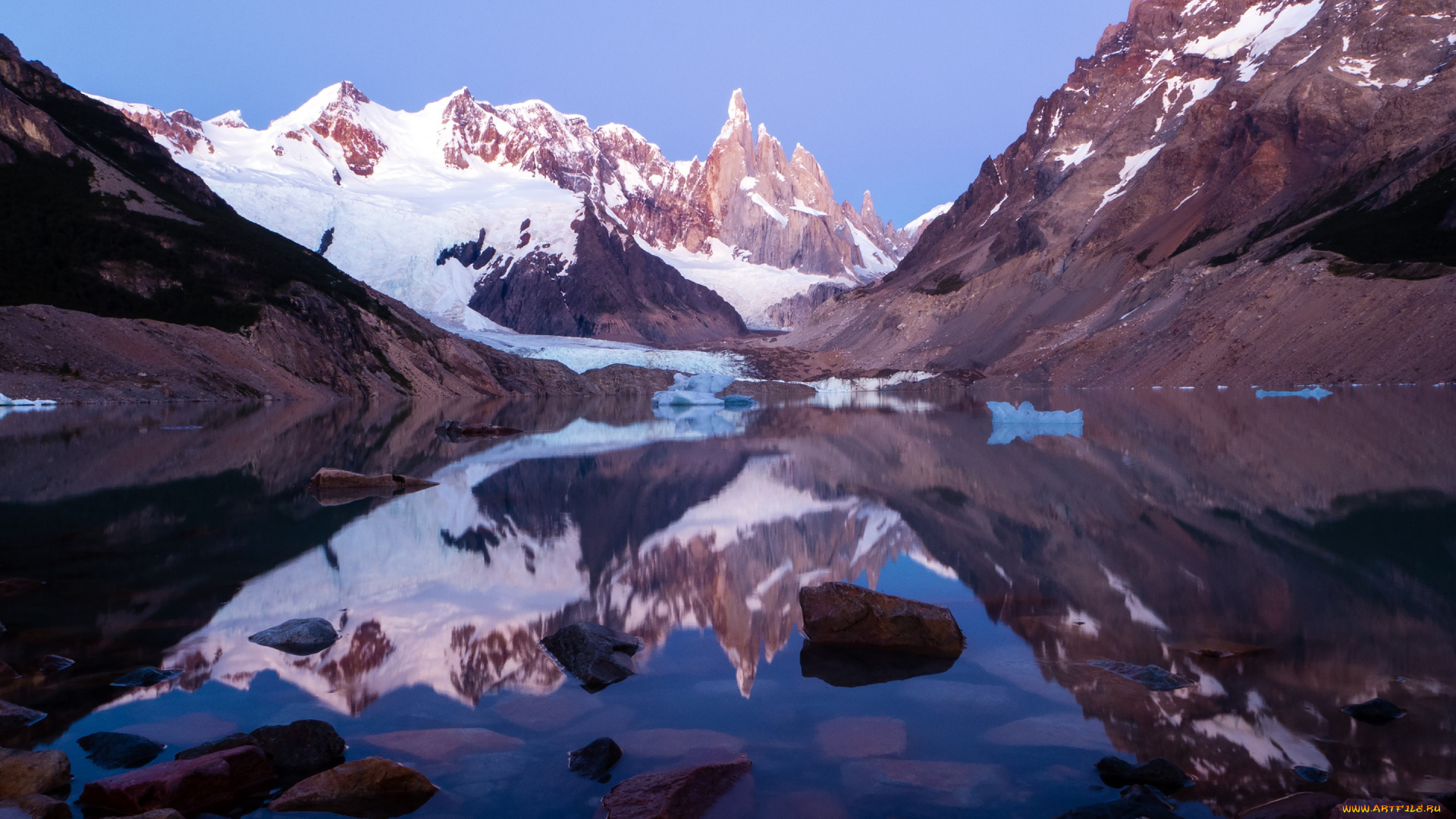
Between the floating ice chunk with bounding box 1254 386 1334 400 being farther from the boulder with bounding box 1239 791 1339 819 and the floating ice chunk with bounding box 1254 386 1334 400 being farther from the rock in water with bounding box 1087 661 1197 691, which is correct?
the boulder with bounding box 1239 791 1339 819

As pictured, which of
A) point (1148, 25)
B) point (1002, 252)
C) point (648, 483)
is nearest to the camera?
point (648, 483)

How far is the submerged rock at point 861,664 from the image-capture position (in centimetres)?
672

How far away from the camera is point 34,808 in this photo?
4.41m

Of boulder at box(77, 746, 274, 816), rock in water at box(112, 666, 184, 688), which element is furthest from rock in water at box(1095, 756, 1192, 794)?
rock in water at box(112, 666, 184, 688)

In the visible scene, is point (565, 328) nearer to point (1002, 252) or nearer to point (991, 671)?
point (1002, 252)

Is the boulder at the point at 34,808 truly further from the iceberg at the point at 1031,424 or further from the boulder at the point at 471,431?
the boulder at the point at 471,431

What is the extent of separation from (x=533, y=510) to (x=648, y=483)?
11.5 ft

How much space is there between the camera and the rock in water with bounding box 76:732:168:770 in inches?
203

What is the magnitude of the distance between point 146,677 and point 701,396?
64886mm

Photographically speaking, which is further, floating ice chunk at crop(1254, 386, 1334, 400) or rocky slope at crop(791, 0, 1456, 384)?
rocky slope at crop(791, 0, 1456, 384)

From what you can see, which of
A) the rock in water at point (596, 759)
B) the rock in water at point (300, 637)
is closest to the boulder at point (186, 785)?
the rock in water at point (596, 759)

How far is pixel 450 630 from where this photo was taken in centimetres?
767

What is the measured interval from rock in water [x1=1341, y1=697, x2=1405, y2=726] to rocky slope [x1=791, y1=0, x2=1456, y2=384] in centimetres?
6212

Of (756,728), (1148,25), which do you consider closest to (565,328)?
(1148,25)
